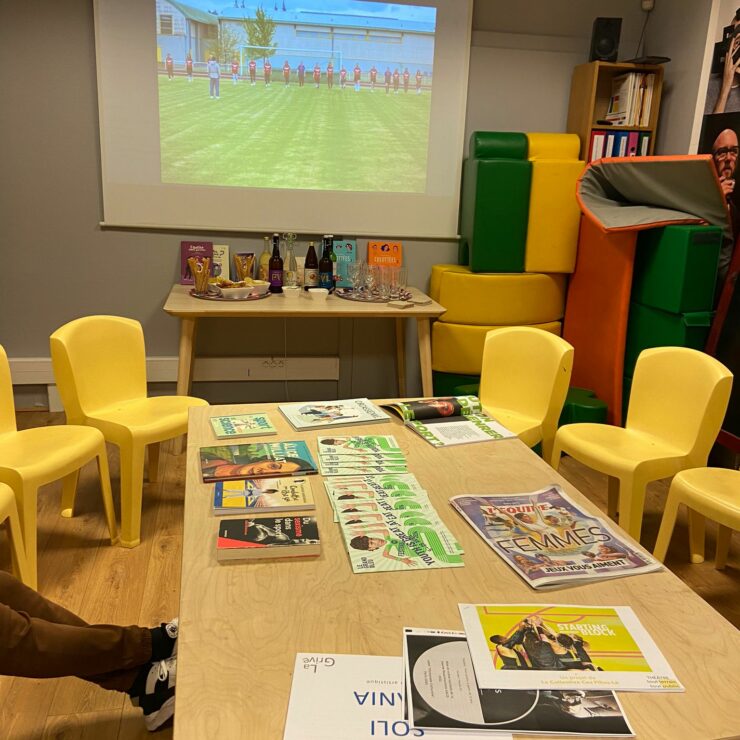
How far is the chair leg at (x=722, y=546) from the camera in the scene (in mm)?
2596

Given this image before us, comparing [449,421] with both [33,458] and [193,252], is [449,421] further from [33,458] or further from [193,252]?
[193,252]

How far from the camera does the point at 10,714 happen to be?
180 centimetres

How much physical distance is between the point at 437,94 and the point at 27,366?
2.80m

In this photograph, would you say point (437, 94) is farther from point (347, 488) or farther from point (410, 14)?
point (347, 488)

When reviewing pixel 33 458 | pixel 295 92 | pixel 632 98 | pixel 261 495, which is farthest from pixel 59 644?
pixel 632 98

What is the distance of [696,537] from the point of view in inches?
104

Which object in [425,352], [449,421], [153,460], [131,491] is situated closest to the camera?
[449,421]

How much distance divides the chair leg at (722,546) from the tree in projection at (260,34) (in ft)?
10.5

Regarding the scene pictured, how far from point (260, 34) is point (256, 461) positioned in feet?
9.36

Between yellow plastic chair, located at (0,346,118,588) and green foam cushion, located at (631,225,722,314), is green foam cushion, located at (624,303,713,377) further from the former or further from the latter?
yellow plastic chair, located at (0,346,118,588)

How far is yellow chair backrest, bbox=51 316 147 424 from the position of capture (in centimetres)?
256

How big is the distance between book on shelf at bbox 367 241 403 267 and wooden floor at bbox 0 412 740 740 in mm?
1592

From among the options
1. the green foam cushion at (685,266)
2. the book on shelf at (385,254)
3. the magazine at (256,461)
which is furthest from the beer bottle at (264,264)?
the magazine at (256,461)

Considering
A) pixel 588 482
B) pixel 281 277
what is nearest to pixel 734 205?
pixel 588 482
